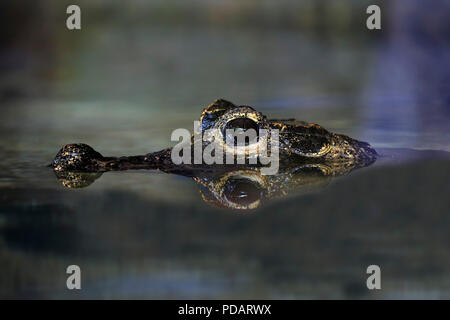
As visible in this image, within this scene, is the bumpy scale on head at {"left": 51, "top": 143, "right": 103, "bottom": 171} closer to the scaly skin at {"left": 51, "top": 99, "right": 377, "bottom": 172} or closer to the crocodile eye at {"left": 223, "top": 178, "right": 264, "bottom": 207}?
the scaly skin at {"left": 51, "top": 99, "right": 377, "bottom": 172}

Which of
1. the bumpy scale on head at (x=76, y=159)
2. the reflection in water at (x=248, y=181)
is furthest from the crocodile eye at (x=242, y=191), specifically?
the bumpy scale on head at (x=76, y=159)

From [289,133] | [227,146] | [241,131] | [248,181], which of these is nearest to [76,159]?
[227,146]

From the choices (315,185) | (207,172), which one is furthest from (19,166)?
(315,185)

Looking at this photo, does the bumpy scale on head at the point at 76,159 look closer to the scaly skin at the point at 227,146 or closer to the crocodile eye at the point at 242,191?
the scaly skin at the point at 227,146

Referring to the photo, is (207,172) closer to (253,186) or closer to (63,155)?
(253,186)

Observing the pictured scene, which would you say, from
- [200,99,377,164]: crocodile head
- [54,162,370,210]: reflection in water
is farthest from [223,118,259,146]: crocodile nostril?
[54,162,370,210]: reflection in water
